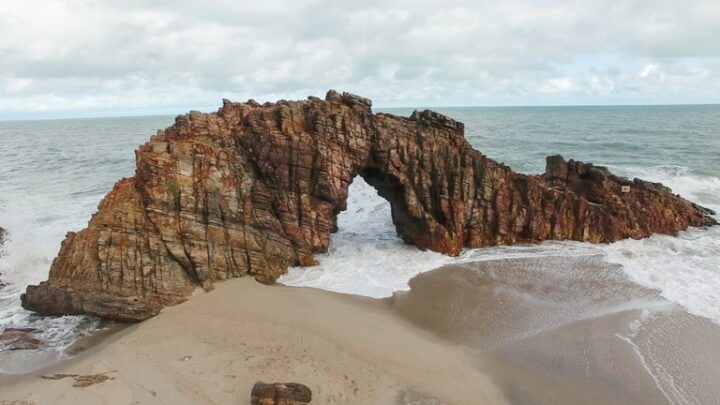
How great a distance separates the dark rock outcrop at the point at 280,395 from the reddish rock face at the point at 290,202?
645 cm

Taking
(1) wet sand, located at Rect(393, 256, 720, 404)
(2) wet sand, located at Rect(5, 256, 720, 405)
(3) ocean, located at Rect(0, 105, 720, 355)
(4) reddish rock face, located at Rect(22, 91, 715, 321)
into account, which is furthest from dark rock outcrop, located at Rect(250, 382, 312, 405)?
(3) ocean, located at Rect(0, 105, 720, 355)

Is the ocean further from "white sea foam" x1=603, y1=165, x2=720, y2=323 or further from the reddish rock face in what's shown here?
the reddish rock face

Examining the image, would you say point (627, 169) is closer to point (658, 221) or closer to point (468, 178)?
point (658, 221)

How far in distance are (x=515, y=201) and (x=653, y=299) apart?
7.41 m

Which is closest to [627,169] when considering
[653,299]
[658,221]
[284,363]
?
[658,221]

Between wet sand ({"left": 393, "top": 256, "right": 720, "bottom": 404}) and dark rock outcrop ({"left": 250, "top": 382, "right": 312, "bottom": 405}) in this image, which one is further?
Answer: wet sand ({"left": 393, "top": 256, "right": 720, "bottom": 404})

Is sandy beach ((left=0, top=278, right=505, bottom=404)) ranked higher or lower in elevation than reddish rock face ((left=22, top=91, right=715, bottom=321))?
lower

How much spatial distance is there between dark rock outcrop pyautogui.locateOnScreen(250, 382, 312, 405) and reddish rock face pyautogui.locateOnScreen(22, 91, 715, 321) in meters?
6.45

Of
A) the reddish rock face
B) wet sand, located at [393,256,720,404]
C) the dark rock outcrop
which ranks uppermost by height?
the reddish rock face

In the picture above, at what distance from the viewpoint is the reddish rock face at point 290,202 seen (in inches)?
676

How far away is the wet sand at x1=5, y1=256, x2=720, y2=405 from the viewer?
12469mm

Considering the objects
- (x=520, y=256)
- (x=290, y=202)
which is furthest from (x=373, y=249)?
(x=520, y=256)

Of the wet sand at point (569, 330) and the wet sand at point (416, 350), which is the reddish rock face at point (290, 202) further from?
the wet sand at point (569, 330)

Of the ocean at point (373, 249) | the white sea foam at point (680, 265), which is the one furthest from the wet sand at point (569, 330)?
the ocean at point (373, 249)
